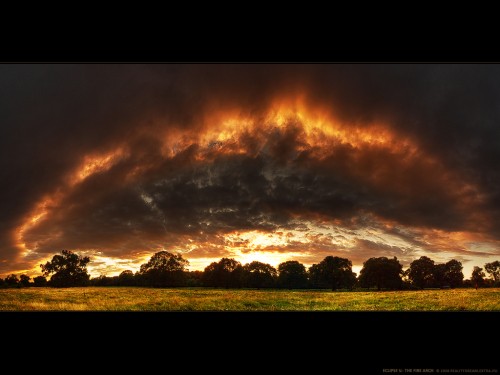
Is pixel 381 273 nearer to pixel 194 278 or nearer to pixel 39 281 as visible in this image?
pixel 194 278

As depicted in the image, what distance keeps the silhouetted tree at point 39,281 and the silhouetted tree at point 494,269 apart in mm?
5855

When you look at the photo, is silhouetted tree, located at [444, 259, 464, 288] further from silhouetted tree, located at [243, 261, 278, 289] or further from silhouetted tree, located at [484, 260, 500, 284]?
silhouetted tree, located at [243, 261, 278, 289]

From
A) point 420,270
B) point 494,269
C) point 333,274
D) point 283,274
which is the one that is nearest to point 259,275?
point 283,274

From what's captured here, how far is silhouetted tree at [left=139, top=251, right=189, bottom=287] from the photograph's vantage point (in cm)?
473

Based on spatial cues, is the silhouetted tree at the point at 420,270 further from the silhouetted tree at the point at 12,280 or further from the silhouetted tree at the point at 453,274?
the silhouetted tree at the point at 12,280

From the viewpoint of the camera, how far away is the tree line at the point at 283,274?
4.68 m

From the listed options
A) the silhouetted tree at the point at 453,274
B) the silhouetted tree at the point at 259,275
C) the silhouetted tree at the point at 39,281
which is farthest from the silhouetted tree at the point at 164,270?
the silhouetted tree at the point at 453,274

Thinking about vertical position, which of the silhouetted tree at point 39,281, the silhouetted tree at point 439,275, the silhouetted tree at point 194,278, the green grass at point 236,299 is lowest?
the green grass at point 236,299

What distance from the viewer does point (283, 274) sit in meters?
4.85

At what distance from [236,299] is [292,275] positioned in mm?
869
